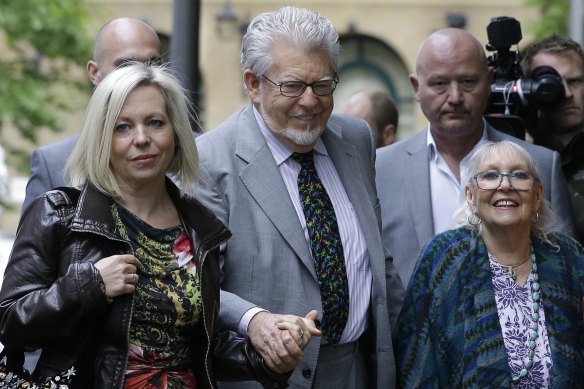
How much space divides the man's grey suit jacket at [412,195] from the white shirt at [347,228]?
29.3 inches

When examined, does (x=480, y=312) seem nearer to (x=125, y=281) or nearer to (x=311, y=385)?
(x=311, y=385)

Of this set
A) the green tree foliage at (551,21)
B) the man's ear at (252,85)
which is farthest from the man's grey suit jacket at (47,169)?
the green tree foliage at (551,21)

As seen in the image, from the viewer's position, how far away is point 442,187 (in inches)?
234

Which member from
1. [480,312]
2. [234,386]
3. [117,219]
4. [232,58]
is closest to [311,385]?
[234,386]

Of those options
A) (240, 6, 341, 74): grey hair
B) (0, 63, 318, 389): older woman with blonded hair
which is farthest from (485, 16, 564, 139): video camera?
(0, 63, 318, 389): older woman with blonded hair

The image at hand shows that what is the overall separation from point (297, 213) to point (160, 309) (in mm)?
940

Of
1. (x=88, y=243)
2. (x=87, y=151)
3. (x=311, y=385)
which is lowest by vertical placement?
(x=311, y=385)

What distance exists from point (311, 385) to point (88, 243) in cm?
116

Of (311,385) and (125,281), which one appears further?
(311,385)

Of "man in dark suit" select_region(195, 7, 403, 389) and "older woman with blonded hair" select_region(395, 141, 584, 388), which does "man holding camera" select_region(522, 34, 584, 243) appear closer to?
"older woman with blonded hair" select_region(395, 141, 584, 388)

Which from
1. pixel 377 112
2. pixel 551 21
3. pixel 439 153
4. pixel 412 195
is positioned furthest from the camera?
pixel 551 21

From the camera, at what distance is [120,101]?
414cm

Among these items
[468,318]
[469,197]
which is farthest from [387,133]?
[468,318]

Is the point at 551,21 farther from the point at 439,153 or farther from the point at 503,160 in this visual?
the point at 503,160
